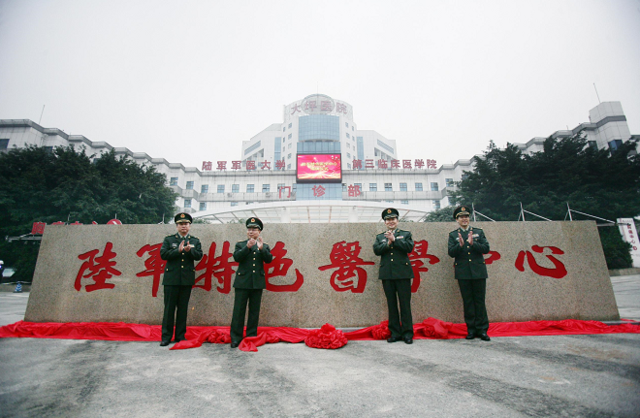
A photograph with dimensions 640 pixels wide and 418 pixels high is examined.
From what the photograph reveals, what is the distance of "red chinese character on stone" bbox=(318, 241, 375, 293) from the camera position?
367cm

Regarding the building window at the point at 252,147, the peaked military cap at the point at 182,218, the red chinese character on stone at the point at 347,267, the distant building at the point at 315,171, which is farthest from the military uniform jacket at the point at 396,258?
the building window at the point at 252,147

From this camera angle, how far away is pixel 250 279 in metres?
3.14

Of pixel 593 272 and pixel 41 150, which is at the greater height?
pixel 41 150

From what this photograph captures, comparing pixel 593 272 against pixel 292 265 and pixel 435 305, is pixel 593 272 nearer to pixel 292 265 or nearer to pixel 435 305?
pixel 435 305

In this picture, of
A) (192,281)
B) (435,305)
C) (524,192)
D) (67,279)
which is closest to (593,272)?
(435,305)

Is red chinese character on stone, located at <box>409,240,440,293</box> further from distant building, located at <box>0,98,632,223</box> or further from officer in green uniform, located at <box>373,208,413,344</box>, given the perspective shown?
distant building, located at <box>0,98,632,223</box>

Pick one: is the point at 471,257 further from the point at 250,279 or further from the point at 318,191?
the point at 318,191

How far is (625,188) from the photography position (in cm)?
1355

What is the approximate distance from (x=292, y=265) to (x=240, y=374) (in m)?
1.78

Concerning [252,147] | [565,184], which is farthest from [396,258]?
[252,147]

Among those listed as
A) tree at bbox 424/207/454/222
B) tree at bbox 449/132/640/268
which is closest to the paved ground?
tree at bbox 449/132/640/268

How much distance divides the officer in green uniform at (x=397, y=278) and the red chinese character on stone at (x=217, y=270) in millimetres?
1940

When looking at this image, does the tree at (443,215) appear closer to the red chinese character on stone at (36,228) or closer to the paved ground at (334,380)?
the paved ground at (334,380)

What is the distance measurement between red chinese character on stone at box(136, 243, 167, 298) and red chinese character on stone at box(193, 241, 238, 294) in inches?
21.3
